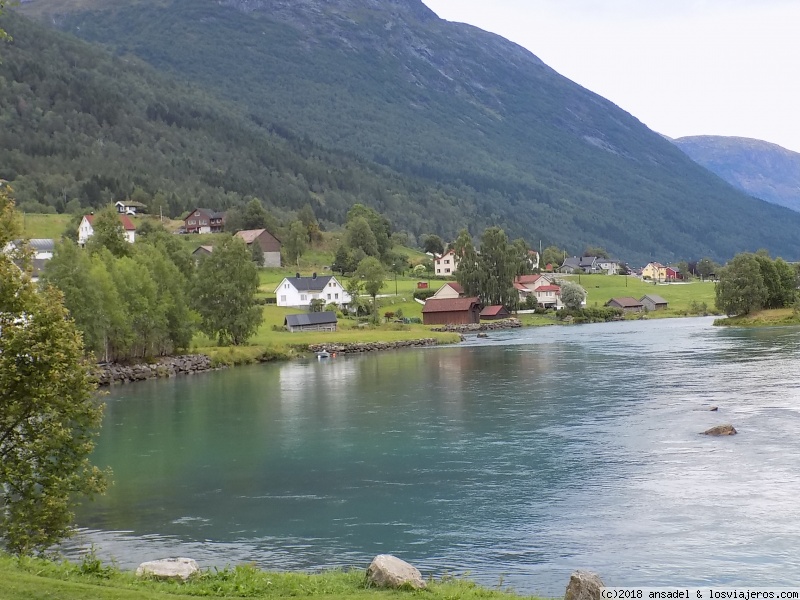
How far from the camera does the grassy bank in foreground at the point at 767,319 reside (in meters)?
125

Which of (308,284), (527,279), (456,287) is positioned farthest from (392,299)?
(527,279)

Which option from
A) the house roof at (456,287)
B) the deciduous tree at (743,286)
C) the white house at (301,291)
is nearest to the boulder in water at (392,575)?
the deciduous tree at (743,286)

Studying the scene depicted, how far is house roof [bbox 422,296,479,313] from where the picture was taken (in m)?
150

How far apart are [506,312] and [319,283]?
34.4 m

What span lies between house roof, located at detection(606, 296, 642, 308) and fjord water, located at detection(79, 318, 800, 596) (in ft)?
332

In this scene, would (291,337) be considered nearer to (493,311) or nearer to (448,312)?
(448,312)

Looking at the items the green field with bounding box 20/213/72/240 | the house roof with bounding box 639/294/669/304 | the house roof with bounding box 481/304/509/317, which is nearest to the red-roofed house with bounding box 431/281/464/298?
the house roof with bounding box 481/304/509/317

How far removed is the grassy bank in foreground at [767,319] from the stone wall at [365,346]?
43213 millimetres

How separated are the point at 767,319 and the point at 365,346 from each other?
58.4 meters

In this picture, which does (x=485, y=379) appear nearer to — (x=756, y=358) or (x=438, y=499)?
(x=756, y=358)

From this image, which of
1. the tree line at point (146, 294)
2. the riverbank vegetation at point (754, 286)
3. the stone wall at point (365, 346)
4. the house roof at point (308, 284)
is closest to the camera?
the tree line at point (146, 294)

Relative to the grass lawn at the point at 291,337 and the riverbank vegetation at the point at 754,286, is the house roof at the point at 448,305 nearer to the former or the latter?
the grass lawn at the point at 291,337

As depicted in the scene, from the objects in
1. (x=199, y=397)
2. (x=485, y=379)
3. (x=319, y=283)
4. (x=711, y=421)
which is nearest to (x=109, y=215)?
(x=319, y=283)

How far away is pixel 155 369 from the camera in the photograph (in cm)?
8481
